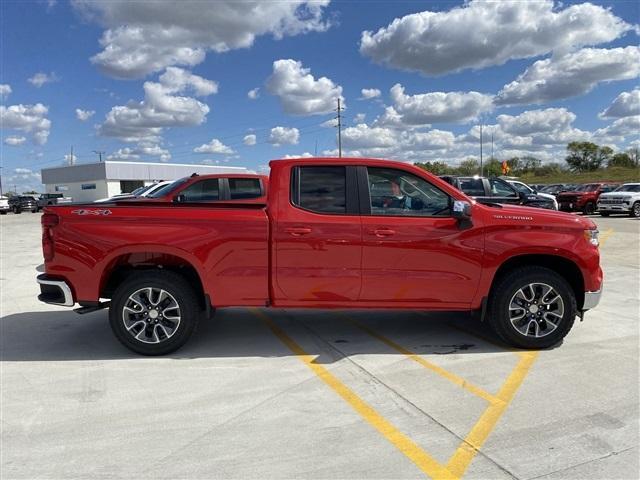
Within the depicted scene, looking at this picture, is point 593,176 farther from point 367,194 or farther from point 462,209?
point 367,194

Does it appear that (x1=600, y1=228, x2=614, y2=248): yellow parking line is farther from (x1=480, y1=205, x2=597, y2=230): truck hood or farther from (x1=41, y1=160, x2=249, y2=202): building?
(x1=41, y1=160, x2=249, y2=202): building

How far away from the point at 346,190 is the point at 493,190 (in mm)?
12941

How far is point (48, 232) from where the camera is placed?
16.4 ft

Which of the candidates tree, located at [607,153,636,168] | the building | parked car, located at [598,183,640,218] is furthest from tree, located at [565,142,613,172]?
parked car, located at [598,183,640,218]

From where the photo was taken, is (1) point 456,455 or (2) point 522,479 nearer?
(2) point 522,479

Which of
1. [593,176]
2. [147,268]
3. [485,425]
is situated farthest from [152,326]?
[593,176]

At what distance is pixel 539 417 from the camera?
3.73 m

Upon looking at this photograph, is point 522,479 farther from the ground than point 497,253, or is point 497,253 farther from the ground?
point 497,253

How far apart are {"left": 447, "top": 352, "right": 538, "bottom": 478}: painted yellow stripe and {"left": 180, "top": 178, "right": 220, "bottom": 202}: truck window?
285 inches

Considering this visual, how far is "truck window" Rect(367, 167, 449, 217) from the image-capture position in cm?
505

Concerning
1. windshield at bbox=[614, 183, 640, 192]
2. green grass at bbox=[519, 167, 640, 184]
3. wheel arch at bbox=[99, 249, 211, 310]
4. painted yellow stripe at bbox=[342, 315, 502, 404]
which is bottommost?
painted yellow stripe at bbox=[342, 315, 502, 404]

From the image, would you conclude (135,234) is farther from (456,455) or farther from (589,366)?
(589,366)

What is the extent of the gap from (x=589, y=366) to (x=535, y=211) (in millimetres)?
1567

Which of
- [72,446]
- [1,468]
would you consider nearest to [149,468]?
[72,446]
